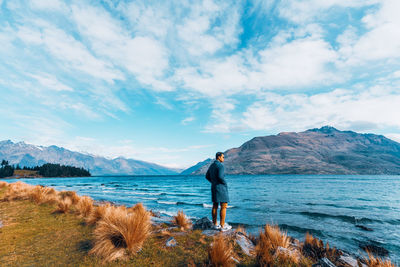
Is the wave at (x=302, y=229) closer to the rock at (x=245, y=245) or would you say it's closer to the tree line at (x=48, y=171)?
the rock at (x=245, y=245)

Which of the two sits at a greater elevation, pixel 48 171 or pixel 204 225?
pixel 48 171

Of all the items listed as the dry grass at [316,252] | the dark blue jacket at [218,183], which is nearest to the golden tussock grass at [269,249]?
the dry grass at [316,252]

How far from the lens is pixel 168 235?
22.4 feet

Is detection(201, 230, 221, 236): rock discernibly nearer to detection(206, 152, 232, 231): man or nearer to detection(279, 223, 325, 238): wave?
detection(206, 152, 232, 231): man

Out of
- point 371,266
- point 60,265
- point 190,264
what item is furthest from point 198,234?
point 371,266

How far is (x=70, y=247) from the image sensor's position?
19.1 feet

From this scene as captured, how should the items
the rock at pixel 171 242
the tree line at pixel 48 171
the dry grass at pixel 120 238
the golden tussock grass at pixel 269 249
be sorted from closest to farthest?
the golden tussock grass at pixel 269 249 < the dry grass at pixel 120 238 < the rock at pixel 171 242 < the tree line at pixel 48 171

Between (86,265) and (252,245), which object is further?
(252,245)

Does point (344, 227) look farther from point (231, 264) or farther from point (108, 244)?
point (108, 244)

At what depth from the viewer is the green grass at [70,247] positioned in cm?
488

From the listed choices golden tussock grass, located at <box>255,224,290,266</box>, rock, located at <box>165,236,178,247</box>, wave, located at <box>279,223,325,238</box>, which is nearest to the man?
golden tussock grass, located at <box>255,224,290,266</box>

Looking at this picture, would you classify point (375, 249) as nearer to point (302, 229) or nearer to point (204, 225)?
point (302, 229)

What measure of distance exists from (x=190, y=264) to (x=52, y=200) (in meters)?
13.0

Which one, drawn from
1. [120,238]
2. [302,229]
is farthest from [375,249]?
[120,238]
